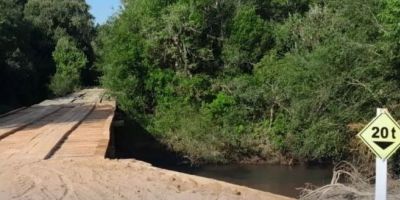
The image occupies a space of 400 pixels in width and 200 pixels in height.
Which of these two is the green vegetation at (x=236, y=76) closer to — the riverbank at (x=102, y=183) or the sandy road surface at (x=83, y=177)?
the sandy road surface at (x=83, y=177)

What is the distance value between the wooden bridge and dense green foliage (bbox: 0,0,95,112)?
1304 cm

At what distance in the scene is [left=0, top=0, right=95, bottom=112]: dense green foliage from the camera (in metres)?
47.8

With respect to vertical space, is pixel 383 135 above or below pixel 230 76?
above

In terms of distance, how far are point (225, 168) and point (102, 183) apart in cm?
1758

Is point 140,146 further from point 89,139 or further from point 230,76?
point 89,139

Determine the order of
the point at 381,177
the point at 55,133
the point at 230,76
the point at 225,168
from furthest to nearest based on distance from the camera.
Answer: the point at 230,76, the point at 225,168, the point at 55,133, the point at 381,177

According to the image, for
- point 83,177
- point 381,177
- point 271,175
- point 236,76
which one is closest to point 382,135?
point 381,177

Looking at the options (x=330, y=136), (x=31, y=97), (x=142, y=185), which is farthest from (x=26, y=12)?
(x=142, y=185)

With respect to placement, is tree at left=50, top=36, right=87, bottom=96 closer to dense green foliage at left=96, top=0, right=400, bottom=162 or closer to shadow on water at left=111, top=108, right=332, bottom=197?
dense green foliage at left=96, top=0, right=400, bottom=162

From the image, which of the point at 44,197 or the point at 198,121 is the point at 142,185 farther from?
the point at 198,121

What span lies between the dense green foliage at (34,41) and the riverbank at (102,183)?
1049 inches

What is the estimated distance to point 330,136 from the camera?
80.5 ft

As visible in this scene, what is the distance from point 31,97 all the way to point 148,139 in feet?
72.2

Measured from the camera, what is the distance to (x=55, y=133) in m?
19.5
